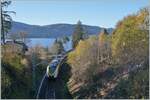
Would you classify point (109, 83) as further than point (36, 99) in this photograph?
Yes

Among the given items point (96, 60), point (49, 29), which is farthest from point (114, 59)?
point (49, 29)

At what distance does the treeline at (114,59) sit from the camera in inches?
208

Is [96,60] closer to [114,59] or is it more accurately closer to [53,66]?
[114,59]

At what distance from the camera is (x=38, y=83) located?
5762 millimetres

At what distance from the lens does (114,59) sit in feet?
18.9

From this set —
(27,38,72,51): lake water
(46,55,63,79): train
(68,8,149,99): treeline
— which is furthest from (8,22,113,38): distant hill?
(46,55,63,79): train

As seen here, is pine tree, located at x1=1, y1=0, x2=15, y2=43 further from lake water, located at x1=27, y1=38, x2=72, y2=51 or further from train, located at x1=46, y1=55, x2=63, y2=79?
train, located at x1=46, y1=55, x2=63, y2=79

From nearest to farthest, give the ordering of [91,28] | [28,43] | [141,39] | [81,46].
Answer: [91,28] < [141,39] < [81,46] < [28,43]

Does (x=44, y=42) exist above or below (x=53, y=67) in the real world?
above

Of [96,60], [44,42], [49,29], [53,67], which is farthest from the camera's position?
[96,60]

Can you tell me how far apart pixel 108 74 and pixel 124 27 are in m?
0.80

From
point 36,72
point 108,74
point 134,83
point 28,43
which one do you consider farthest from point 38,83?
point 134,83

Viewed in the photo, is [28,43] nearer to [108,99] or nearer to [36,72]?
[36,72]

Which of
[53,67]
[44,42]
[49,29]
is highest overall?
[49,29]
